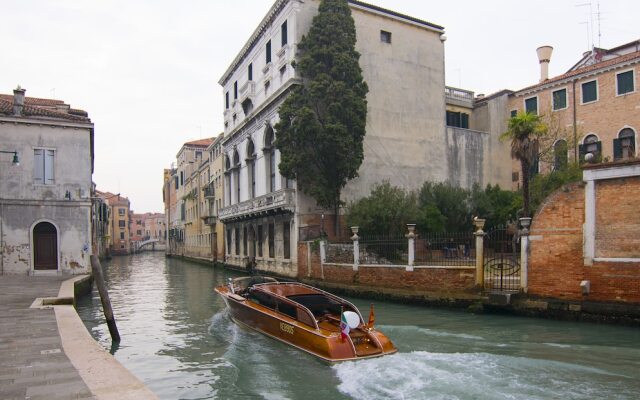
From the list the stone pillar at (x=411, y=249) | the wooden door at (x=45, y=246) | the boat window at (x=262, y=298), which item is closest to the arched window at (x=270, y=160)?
the wooden door at (x=45, y=246)

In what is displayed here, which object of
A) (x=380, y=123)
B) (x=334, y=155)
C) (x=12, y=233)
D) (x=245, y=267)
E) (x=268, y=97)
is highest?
(x=268, y=97)

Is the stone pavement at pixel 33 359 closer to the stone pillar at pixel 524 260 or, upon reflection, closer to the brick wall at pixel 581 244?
the stone pillar at pixel 524 260

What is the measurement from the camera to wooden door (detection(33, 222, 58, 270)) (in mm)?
18797

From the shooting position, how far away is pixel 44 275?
18.6 meters

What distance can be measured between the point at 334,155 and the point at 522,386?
48.6ft

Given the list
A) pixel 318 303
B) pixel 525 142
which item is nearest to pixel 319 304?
pixel 318 303

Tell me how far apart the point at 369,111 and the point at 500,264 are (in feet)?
38.2

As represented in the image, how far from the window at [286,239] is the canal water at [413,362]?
10489mm

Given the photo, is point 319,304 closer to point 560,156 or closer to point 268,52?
point 560,156

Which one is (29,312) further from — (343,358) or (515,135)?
(515,135)

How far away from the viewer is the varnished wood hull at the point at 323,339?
800cm

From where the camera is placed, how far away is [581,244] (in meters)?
11.2

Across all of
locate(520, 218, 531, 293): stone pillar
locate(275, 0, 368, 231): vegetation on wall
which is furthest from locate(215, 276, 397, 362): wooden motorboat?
locate(275, 0, 368, 231): vegetation on wall

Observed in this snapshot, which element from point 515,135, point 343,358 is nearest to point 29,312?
point 343,358
